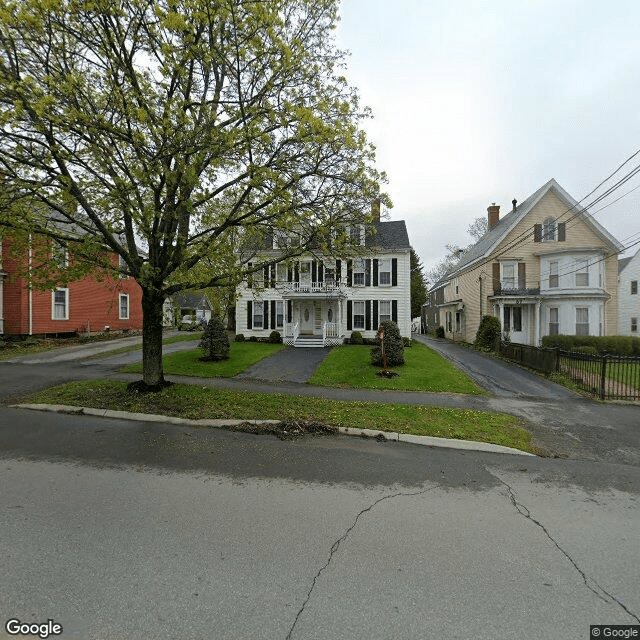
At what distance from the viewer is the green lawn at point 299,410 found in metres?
6.62

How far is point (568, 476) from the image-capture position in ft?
15.9

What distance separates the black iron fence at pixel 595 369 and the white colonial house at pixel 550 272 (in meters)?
9.53

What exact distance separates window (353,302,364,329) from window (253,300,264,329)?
6312 mm

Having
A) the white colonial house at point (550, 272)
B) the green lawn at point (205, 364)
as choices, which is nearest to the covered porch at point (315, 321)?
the green lawn at point (205, 364)

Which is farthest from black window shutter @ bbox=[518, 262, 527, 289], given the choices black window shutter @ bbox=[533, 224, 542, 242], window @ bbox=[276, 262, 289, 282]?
window @ bbox=[276, 262, 289, 282]

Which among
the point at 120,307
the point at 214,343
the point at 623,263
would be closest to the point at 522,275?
the point at 214,343

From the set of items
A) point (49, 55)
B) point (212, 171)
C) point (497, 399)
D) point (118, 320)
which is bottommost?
point (497, 399)

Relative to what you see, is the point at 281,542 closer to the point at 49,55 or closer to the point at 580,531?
the point at 580,531

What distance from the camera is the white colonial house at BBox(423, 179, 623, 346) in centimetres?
2248

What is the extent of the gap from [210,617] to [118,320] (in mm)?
29042

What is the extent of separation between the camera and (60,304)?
2273 centimetres

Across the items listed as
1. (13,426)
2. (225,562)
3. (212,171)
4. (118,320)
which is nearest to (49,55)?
(212,171)

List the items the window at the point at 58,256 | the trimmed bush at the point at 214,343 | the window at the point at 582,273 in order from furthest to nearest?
the window at the point at 582,273 → the trimmed bush at the point at 214,343 → the window at the point at 58,256

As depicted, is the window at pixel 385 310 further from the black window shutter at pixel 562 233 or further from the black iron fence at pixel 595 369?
the black window shutter at pixel 562 233
